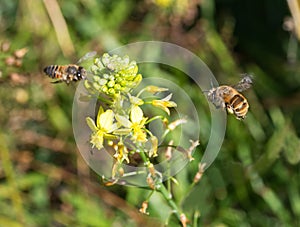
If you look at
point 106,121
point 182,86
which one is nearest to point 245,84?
point 106,121

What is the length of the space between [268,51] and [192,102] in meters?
1.08

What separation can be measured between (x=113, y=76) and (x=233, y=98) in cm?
57

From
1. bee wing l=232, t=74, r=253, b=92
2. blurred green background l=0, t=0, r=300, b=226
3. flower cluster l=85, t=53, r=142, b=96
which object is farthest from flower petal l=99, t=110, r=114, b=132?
blurred green background l=0, t=0, r=300, b=226

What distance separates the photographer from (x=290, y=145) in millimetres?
3809

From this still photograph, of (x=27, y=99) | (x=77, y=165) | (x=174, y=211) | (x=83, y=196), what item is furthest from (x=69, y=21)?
(x=174, y=211)

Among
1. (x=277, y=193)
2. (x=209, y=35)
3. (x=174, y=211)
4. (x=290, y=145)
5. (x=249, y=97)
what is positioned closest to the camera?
(x=174, y=211)

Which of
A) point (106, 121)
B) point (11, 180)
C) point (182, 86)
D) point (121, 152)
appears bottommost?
point (11, 180)

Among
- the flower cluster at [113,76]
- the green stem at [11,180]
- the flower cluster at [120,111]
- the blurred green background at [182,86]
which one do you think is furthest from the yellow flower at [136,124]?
the green stem at [11,180]

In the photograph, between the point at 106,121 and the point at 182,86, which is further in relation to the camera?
the point at 182,86

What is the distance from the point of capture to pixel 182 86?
444 centimetres

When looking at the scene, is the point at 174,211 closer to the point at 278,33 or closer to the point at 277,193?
the point at 277,193

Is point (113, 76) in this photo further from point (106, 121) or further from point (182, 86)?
point (182, 86)

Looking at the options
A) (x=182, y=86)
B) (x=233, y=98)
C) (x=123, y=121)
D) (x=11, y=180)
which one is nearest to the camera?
(x=123, y=121)

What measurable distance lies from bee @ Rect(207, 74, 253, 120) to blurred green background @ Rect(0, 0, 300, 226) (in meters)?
1.00
